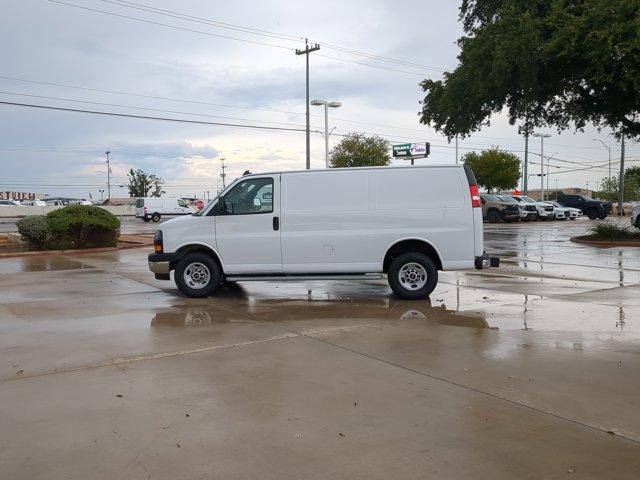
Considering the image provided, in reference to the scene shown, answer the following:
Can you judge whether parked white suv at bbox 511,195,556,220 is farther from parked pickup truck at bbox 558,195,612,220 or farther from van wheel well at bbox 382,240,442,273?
van wheel well at bbox 382,240,442,273

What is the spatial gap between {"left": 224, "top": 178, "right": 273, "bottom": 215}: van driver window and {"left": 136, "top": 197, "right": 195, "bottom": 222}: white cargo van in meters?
41.9

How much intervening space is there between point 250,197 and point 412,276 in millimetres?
2940

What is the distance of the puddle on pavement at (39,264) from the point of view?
1422cm

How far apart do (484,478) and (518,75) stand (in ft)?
61.3

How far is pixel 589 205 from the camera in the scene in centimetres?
4328

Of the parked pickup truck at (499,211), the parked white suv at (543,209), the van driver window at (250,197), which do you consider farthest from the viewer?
the parked white suv at (543,209)

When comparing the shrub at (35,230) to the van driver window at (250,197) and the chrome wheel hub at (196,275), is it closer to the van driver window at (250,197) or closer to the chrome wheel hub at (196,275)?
the chrome wheel hub at (196,275)

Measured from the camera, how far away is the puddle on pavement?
46.6 feet

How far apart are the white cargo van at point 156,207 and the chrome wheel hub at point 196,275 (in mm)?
41696

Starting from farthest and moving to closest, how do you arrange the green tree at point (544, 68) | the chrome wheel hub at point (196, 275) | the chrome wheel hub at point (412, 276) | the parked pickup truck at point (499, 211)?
the parked pickup truck at point (499, 211), the green tree at point (544, 68), the chrome wheel hub at point (196, 275), the chrome wheel hub at point (412, 276)

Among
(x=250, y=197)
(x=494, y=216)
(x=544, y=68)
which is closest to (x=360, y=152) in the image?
(x=494, y=216)

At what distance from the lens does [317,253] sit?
31.5 feet

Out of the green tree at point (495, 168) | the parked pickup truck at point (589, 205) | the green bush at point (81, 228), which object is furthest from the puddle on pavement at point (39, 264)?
the green tree at point (495, 168)

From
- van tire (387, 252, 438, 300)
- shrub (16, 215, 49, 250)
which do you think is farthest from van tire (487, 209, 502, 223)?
van tire (387, 252, 438, 300)
